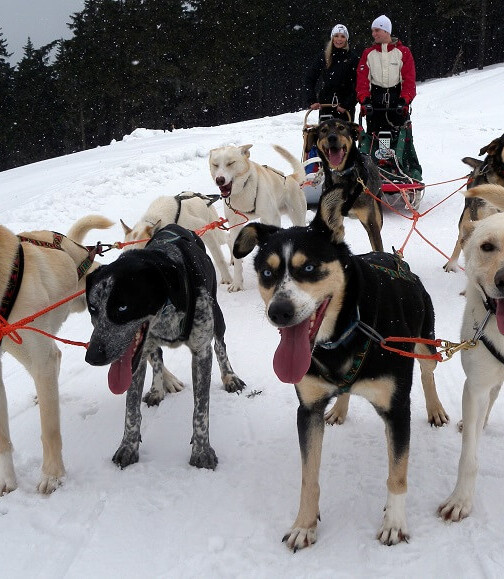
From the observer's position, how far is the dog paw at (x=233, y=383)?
3551 millimetres

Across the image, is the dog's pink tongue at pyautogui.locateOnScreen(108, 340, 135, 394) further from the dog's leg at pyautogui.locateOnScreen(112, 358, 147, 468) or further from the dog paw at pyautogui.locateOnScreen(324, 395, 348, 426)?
the dog paw at pyautogui.locateOnScreen(324, 395, 348, 426)

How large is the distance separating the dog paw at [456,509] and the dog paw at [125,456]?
155 cm

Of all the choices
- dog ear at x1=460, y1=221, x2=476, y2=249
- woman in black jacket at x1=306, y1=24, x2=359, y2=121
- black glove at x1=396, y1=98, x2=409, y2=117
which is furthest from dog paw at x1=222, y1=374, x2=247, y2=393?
black glove at x1=396, y1=98, x2=409, y2=117

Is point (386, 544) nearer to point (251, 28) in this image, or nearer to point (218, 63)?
point (218, 63)

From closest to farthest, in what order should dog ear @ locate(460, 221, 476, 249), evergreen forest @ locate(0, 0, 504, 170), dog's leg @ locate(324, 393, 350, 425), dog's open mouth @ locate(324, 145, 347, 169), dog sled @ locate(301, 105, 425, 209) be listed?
dog ear @ locate(460, 221, 476, 249), dog's leg @ locate(324, 393, 350, 425), dog's open mouth @ locate(324, 145, 347, 169), dog sled @ locate(301, 105, 425, 209), evergreen forest @ locate(0, 0, 504, 170)

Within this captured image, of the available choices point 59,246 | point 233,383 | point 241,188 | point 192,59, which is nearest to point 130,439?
point 233,383

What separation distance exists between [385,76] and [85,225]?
4.71m

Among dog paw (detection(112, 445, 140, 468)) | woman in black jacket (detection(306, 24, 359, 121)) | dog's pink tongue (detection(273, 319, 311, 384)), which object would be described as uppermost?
woman in black jacket (detection(306, 24, 359, 121))

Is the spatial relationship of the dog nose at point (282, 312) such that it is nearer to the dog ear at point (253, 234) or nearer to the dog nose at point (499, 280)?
the dog ear at point (253, 234)

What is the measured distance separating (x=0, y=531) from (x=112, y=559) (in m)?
0.57

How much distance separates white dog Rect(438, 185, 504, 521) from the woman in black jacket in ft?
17.1

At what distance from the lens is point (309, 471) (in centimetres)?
→ 222

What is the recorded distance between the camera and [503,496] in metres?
2.36

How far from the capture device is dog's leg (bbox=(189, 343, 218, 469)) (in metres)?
2.79
